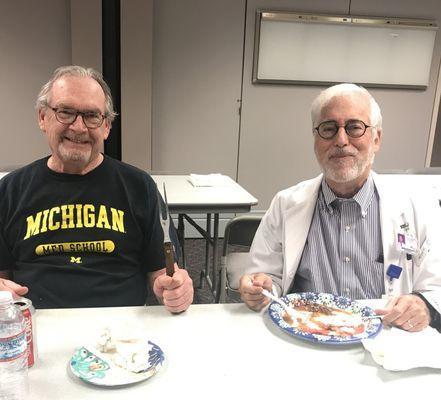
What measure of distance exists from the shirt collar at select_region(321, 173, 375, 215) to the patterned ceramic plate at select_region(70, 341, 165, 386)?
796mm

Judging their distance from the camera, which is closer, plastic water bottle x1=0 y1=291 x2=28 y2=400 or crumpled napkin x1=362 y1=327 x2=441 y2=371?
plastic water bottle x1=0 y1=291 x2=28 y2=400

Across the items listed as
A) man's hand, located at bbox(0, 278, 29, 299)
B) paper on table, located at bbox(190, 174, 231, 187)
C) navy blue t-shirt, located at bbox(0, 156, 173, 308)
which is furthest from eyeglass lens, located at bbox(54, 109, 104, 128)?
paper on table, located at bbox(190, 174, 231, 187)

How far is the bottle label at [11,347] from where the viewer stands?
789 mm

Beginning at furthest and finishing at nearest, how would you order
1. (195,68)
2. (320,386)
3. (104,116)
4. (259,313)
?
(195,68), (104,116), (259,313), (320,386)

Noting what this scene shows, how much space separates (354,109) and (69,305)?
1.13 metres

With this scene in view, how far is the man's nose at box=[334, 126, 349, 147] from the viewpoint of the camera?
1.43m

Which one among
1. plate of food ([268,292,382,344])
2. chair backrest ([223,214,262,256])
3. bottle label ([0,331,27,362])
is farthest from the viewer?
chair backrest ([223,214,262,256])

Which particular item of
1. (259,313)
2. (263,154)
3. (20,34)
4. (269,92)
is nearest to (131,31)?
(20,34)

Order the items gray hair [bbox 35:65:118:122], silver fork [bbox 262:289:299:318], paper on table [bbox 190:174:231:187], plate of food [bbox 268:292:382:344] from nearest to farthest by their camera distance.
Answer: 1. plate of food [bbox 268:292:382:344]
2. silver fork [bbox 262:289:299:318]
3. gray hair [bbox 35:65:118:122]
4. paper on table [bbox 190:174:231:187]

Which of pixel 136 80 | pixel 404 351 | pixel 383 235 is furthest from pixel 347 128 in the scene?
pixel 136 80

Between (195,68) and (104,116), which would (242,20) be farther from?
(104,116)

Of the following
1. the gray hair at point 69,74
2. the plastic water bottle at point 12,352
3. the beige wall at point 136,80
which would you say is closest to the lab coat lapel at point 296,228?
the gray hair at point 69,74

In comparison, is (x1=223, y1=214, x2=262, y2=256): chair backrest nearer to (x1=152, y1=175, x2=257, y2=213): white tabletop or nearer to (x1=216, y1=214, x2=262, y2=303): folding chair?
(x1=216, y1=214, x2=262, y2=303): folding chair

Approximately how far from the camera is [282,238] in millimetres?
1552
